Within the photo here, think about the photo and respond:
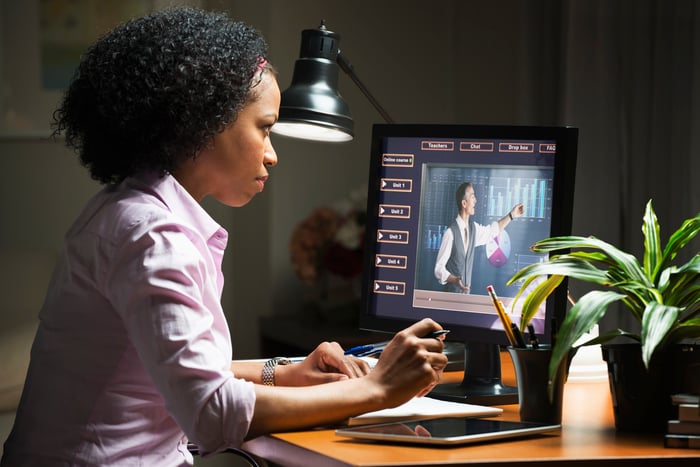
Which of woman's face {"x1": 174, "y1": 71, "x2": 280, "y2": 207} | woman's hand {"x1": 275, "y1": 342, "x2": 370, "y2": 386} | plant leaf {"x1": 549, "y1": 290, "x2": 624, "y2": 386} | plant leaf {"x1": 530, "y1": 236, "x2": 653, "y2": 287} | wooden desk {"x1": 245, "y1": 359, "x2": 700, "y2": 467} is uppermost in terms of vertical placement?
woman's face {"x1": 174, "y1": 71, "x2": 280, "y2": 207}

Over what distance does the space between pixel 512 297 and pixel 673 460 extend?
0.46m

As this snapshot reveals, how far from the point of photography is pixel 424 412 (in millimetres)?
1378

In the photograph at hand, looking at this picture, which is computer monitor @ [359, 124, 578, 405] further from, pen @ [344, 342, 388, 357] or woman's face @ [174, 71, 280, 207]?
woman's face @ [174, 71, 280, 207]

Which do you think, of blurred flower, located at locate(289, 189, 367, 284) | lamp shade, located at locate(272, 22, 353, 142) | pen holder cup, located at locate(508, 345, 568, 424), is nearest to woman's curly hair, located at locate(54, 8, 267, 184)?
lamp shade, located at locate(272, 22, 353, 142)

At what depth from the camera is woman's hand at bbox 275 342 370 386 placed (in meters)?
1.52

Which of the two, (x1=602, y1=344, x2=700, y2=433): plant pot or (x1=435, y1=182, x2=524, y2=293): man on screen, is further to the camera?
(x1=435, y1=182, x2=524, y2=293): man on screen

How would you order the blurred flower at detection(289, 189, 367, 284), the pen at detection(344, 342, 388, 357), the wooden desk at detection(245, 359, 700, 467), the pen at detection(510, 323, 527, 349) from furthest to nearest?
the blurred flower at detection(289, 189, 367, 284), the pen at detection(344, 342, 388, 357), the pen at detection(510, 323, 527, 349), the wooden desk at detection(245, 359, 700, 467)

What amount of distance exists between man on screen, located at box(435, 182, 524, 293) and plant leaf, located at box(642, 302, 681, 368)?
1.25 ft

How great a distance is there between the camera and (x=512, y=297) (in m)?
1.56

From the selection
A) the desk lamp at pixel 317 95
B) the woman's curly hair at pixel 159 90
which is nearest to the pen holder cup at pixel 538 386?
the woman's curly hair at pixel 159 90

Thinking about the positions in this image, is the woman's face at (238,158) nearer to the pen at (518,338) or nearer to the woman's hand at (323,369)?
the woman's hand at (323,369)

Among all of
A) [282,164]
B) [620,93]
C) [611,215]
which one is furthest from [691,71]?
[282,164]

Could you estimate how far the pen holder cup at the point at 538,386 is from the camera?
1.33 m

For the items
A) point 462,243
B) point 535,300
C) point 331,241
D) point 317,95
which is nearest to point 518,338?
point 535,300
